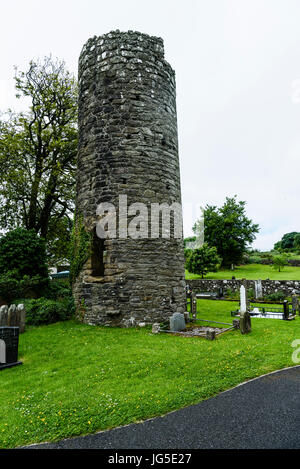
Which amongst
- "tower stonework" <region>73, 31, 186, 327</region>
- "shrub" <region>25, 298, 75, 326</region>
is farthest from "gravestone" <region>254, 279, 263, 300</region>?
"shrub" <region>25, 298, 75, 326</region>

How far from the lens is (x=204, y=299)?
68.7 feet

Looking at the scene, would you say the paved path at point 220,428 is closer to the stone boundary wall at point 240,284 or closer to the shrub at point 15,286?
the shrub at point 15,286

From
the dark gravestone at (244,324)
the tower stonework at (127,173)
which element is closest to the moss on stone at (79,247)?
the tower stonework at (127,173)

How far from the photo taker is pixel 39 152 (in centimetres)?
1836

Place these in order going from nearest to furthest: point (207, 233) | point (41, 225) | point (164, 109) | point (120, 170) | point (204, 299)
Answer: point (120, 170) → point (164, 109) → point (41, 225) → point (204, 299) → point (207, 233)

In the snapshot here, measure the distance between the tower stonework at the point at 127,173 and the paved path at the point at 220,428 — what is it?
6108 millimetres

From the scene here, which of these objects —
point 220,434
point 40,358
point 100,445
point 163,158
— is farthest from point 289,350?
point 163,158

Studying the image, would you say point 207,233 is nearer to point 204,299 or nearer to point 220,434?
point 204,299

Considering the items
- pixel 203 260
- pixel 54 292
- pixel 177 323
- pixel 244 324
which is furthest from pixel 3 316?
pixel 203 260

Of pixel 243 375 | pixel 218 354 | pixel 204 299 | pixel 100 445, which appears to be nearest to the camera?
pixel 100 445

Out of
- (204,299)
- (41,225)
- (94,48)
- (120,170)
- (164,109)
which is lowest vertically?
(204,299)

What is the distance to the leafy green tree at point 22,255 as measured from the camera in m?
13.8

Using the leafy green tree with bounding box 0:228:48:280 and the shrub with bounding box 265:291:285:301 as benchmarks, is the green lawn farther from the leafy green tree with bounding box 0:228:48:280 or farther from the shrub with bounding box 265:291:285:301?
the leafy green tree with bounding box 0:228:48:280

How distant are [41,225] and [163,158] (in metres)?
11.1
